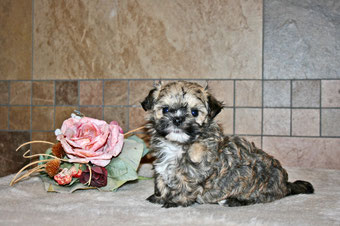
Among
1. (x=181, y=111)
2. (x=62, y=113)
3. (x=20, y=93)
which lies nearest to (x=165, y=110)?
(x=181, y=111)

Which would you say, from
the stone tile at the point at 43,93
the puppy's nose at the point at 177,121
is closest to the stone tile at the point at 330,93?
the puppy's nose at the point at 177,121

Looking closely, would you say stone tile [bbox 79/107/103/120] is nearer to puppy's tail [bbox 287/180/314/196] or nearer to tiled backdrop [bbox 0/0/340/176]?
tiled backdrop [bbox 0/0/340/176]

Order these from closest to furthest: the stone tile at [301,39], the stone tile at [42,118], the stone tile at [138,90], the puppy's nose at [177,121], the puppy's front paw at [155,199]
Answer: the puppy's nose at [177,121], the puppy's front paw at [155,199], the stone tile at [301,39], the stone tile at [138,90], the stone tile at [42,118]

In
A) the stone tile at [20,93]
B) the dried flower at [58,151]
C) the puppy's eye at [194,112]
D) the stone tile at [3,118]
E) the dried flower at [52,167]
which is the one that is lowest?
the dried flower at [52,167]

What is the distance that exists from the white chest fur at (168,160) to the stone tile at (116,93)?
149 centimetres

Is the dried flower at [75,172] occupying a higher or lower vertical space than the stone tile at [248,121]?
lower

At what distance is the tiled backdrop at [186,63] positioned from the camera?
312cm

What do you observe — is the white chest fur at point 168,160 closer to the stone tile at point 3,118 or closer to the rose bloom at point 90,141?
the rose bloom at point 90,141

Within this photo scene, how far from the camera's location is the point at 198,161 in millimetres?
1873

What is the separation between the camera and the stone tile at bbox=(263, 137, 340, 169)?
3121 millimetres

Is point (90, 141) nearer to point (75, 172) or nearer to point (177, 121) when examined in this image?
point (75, 172)

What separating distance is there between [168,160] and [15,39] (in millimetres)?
2714

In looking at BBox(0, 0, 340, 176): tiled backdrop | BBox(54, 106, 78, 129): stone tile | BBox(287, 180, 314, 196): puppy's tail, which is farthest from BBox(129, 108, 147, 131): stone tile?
BBox(287, 180, 314, 196): puppy's tail

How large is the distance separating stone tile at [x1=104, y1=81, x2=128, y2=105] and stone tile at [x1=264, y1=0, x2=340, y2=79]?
149 cm
